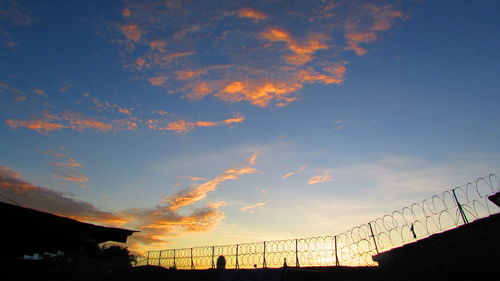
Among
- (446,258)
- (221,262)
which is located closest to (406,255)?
(446,258)

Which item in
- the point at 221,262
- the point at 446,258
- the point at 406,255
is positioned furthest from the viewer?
the point at 221,262

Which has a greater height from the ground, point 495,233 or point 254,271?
point 495,233

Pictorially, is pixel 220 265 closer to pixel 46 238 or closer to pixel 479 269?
pixel 46 238

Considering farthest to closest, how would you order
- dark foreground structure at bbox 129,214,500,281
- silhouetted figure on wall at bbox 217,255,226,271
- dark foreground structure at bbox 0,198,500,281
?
silhouetted figure on wall at bbox 217,255,226,271, dark foreground structure at bbox 0,198,500,281, dark foreground structure at bbox 129,214,500,281

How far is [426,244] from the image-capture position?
926 centimetres

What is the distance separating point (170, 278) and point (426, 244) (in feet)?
52.4

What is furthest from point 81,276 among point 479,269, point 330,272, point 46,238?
point 479,269

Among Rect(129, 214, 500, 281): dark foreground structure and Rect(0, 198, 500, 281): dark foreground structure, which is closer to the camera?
Rect(129, 214, 500, 281): dark foreground structure

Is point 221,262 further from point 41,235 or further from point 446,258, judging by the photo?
point 446,258

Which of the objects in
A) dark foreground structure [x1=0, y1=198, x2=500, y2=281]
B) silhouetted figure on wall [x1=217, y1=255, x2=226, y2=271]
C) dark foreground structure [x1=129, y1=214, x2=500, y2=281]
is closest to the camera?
dark foreground structure [x1=129, y1=214, x2=500, y2=281]

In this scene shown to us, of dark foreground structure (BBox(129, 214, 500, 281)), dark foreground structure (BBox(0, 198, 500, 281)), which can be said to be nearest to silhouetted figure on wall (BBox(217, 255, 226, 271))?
dark foreground structure (BBox(0, 198, 500, 281))

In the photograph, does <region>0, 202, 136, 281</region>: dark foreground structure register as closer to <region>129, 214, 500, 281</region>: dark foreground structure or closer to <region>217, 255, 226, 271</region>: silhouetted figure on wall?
<region>129, 214, 500, 281</region>: dark foreground structure

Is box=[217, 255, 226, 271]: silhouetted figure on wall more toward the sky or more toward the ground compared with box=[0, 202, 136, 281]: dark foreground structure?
more toward the ground

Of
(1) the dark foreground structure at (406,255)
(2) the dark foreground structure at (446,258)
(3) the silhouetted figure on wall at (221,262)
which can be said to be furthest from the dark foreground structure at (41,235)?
(3) the silhouetted figure on wall at (221,262)
